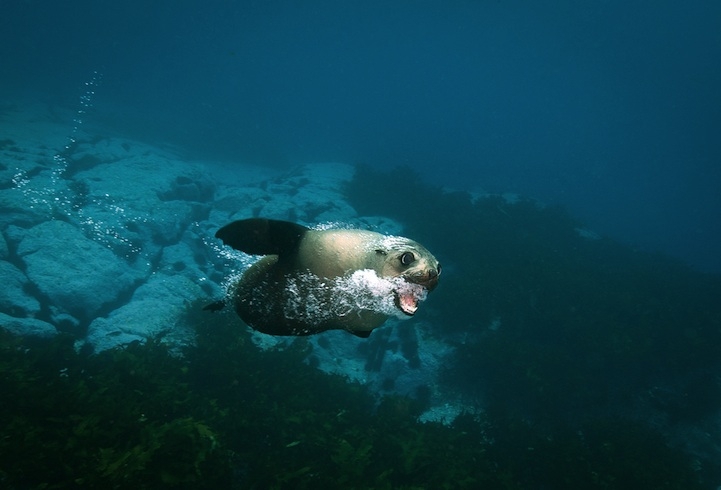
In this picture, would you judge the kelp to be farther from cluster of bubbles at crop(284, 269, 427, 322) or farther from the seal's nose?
the seal's nose

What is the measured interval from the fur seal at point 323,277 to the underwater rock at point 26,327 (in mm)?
8791

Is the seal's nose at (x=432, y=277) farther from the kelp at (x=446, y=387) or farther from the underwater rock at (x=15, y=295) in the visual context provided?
the underwater rock at (x=15, y=295)

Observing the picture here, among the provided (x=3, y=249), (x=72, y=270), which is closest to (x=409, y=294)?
(x=72, y=270)

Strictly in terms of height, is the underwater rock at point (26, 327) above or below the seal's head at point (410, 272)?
below

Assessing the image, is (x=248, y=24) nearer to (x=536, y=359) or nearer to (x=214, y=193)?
(x=214, y=193)

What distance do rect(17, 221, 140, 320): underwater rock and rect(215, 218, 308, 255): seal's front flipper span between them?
11.2m

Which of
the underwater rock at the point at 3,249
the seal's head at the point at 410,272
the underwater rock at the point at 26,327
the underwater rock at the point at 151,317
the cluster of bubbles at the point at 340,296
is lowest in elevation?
the underwater rock at the point at 151,317

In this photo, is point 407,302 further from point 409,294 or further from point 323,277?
point 323,277

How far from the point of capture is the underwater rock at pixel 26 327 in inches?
290

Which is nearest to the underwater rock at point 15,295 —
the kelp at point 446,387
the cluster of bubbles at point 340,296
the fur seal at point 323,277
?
the kelp at point 446,387


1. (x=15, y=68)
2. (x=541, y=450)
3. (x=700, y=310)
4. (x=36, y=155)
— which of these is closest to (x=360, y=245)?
(x=541, y=450)

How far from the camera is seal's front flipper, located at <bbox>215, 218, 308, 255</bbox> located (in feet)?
5.73

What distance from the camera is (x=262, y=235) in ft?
5.88

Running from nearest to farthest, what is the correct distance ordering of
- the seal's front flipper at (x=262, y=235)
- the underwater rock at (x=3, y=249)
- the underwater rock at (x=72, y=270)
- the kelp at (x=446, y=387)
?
1. the seal's front flipper at (x=262, y=235)
2. the kelp at (x=446, y=387)
3. the underwater rock at (x=72, y=270)
4. the underwater rock at (x=3, y=249)
